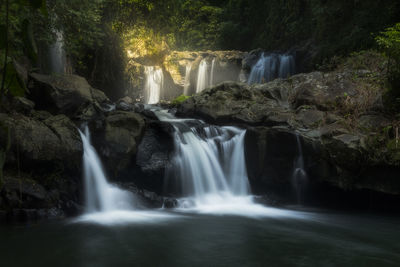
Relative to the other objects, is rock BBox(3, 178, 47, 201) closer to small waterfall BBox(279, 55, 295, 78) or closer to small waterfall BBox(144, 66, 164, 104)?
small waterfall BBox(279, 55, 295, 78)

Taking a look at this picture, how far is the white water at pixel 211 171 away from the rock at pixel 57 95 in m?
2.83

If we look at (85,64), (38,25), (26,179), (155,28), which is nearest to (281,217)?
(26,179)

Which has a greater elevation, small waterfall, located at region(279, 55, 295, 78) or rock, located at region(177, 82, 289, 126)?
small waterfall, located at region(279, 55, 295, 78)

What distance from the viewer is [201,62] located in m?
20.7

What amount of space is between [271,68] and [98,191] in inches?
489

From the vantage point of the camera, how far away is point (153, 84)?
1897 cm

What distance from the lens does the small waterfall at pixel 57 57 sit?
10.7m

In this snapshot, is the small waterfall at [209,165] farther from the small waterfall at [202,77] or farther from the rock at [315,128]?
the small waterfall at [202,77]

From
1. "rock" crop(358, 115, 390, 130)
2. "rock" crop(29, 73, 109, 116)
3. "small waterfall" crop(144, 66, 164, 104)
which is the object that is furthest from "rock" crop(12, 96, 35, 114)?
"small waterfall" crop(144, 66, 164, 104)

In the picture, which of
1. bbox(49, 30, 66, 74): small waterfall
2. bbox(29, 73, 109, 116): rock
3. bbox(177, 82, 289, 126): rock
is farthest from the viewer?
bbox(49, 30, 66, 74): small waterfall

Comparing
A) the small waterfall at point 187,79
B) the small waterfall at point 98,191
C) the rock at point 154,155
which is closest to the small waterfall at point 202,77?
the small waterfall at point 187,79

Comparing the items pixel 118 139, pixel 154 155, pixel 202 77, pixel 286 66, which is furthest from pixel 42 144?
pixel 202 77

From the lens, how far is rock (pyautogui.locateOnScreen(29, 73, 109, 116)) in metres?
8.47

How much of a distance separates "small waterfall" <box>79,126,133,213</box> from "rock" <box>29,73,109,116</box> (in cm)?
183
